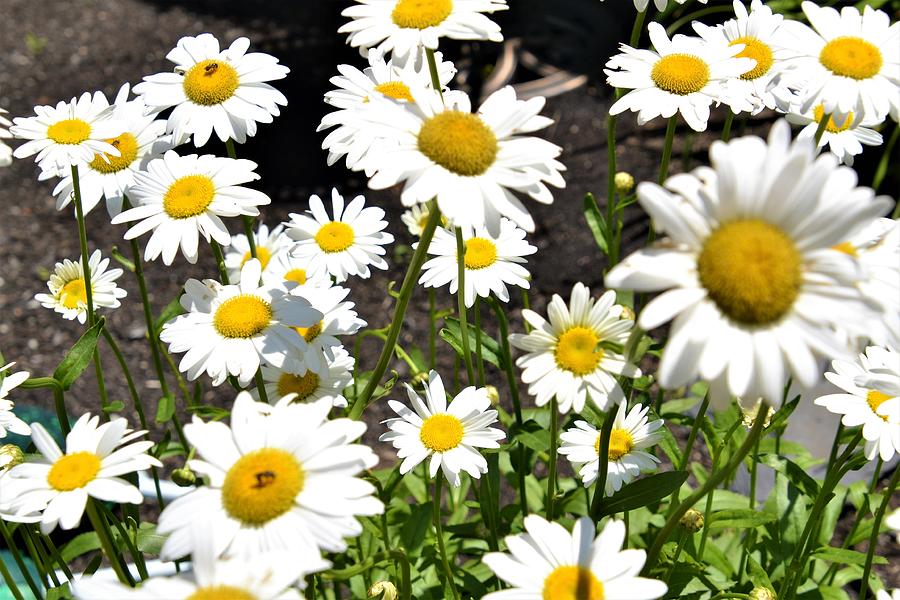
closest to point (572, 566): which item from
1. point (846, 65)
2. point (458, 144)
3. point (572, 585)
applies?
point (572, 585)

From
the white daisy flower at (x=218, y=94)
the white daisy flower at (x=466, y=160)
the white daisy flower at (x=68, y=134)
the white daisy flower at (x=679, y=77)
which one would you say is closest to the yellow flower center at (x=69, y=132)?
the white daisy flower at (x=68, y=134)

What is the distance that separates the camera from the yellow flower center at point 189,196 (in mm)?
1458

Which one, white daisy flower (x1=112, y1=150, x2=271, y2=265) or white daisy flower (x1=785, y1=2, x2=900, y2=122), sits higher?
white daisy flower (x1=112, y1=150, x2=271, y2=265)

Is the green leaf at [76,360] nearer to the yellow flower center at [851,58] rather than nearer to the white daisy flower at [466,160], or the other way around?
the white daisy flower at [466,160]

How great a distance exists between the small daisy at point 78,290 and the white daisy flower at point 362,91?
2.17 feet

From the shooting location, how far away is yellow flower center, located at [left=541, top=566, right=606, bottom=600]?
99 cm

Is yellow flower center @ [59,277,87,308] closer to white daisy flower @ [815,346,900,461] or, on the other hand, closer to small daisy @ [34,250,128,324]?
small daisy @ [34,250,128,324]

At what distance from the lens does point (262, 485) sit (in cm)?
97

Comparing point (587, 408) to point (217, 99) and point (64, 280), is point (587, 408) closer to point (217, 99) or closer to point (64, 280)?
point (217, 99)

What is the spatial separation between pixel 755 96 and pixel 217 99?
38.6 inches

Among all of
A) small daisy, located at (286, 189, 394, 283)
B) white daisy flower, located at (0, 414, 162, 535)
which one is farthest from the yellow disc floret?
small daisy, located at (286, 189, 394, 283)

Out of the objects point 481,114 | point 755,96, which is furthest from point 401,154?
point 755,96

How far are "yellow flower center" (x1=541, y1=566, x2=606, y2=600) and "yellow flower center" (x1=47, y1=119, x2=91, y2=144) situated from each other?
112 cm

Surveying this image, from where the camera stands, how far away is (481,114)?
45.9 inches
